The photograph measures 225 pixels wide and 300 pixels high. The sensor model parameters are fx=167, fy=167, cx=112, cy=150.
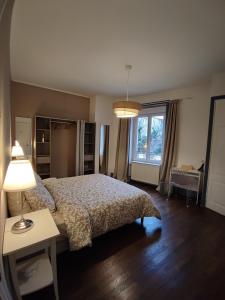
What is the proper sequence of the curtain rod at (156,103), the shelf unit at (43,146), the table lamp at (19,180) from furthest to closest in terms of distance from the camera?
1. the curtain rod at (156,103)
2. the shelf unit at (43,146)
3. the table lamp at (19,180)

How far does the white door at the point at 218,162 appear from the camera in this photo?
320cm

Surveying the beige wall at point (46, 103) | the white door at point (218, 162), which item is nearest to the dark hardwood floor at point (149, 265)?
the white door at point (218, 162)

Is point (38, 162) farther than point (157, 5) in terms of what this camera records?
Yes

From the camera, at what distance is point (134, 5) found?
1.62 metres

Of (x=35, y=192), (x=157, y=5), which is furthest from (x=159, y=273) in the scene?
(x=157, y=5)

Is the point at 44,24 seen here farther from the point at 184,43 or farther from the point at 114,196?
the point at 114,196

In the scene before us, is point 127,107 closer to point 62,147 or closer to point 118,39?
point 118,39

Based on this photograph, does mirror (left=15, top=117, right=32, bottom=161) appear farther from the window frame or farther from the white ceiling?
the window frame

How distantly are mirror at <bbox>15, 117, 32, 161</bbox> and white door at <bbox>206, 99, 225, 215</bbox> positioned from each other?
13.6ft

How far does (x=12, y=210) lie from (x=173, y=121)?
3828 mm

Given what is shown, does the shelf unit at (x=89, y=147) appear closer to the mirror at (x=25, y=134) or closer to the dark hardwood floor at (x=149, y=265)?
the mirror at (x=25, y=134)

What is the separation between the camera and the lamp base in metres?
1.45

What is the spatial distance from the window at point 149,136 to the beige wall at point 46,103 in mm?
1707

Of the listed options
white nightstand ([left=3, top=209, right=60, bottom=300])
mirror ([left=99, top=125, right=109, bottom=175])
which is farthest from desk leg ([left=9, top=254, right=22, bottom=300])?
mirror ([left=99, top=125, right=109, bottom=175])
